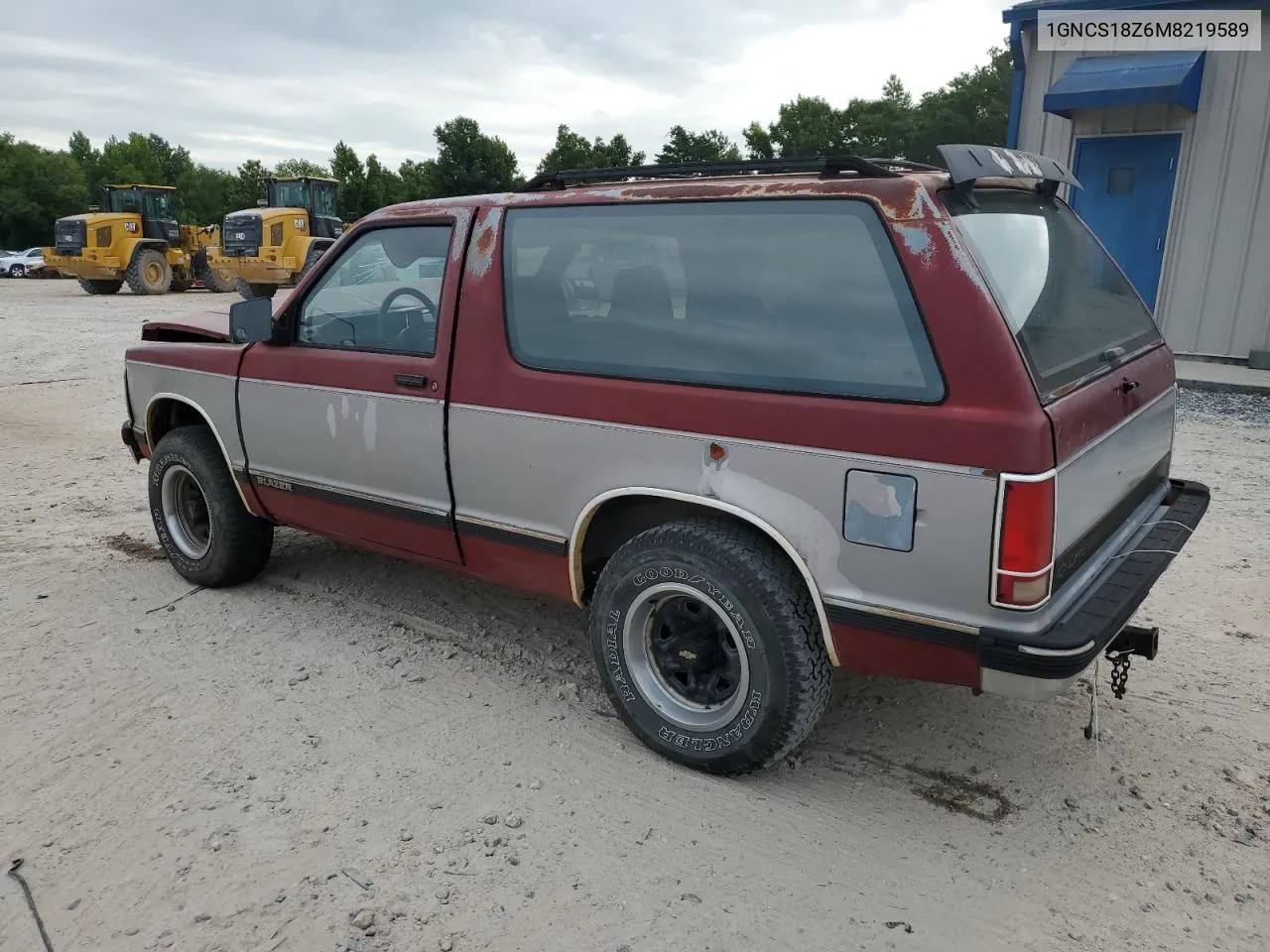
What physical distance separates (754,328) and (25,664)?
128 inches

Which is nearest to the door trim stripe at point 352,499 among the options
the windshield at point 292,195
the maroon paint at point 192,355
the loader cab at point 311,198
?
the maroon paint at point 192,355

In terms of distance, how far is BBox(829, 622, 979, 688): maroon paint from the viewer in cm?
254

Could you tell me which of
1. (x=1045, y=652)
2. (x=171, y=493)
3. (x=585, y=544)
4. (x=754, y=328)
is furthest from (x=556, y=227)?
(x=171, y=493)

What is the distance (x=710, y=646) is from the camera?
3072mm

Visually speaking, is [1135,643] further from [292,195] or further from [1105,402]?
[292,195]

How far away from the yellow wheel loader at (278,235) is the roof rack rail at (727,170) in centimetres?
1789

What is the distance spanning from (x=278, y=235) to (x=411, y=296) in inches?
762

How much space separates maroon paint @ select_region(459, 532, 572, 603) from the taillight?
1.48m

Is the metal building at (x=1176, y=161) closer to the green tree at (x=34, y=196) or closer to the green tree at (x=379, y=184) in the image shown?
the green tree at (x=379, y=184)

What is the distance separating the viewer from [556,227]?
10.8 feet

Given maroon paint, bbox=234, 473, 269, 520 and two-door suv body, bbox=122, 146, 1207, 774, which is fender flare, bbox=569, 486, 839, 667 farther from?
maroon paint, bbox=234, 473, 269, 520

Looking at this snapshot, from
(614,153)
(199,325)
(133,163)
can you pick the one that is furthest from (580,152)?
(199,325)

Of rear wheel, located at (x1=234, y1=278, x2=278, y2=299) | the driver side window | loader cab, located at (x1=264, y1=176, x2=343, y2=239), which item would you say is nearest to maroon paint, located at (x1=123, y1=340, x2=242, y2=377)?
the driver side window

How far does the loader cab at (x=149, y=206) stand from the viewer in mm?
24281
